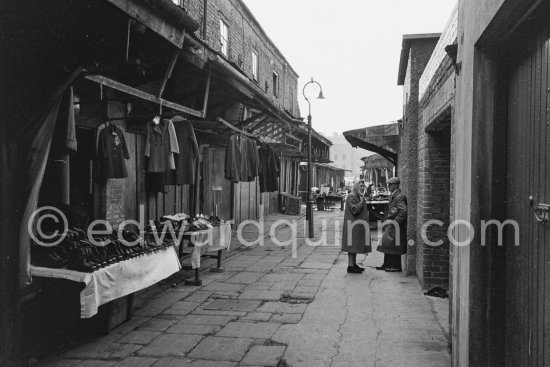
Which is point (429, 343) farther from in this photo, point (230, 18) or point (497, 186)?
point (230, 18)

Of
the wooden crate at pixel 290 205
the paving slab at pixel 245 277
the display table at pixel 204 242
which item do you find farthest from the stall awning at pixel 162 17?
the wooden crate at pixel 290 205

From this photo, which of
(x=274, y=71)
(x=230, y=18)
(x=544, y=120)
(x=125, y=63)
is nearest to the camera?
(x=544, y=120)

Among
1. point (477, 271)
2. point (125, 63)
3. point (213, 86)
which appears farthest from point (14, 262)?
point (213, 86)

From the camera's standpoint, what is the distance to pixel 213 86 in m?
9.59

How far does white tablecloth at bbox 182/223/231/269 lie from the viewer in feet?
24.6

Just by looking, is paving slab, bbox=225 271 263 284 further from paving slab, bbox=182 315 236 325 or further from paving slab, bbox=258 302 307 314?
paving slab, bbox=182 315 236 325

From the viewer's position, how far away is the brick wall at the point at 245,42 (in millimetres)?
13781

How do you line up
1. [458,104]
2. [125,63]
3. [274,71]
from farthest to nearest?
1. [274,71]
2. [125,63]
3. [458,104]

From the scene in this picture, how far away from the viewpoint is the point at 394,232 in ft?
29.5

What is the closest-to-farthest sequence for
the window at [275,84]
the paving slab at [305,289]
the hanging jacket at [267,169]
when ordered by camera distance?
the paving slab at [305,289], the hanging jacket at [267,169], the window at [275,84]

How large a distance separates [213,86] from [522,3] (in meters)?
7.49

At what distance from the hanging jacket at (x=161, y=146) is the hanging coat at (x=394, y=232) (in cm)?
415

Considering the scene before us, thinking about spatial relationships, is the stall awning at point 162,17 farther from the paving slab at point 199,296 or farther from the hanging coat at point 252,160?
the hanging coat at point 252,160

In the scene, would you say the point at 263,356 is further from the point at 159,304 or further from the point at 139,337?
the point at 159,304
